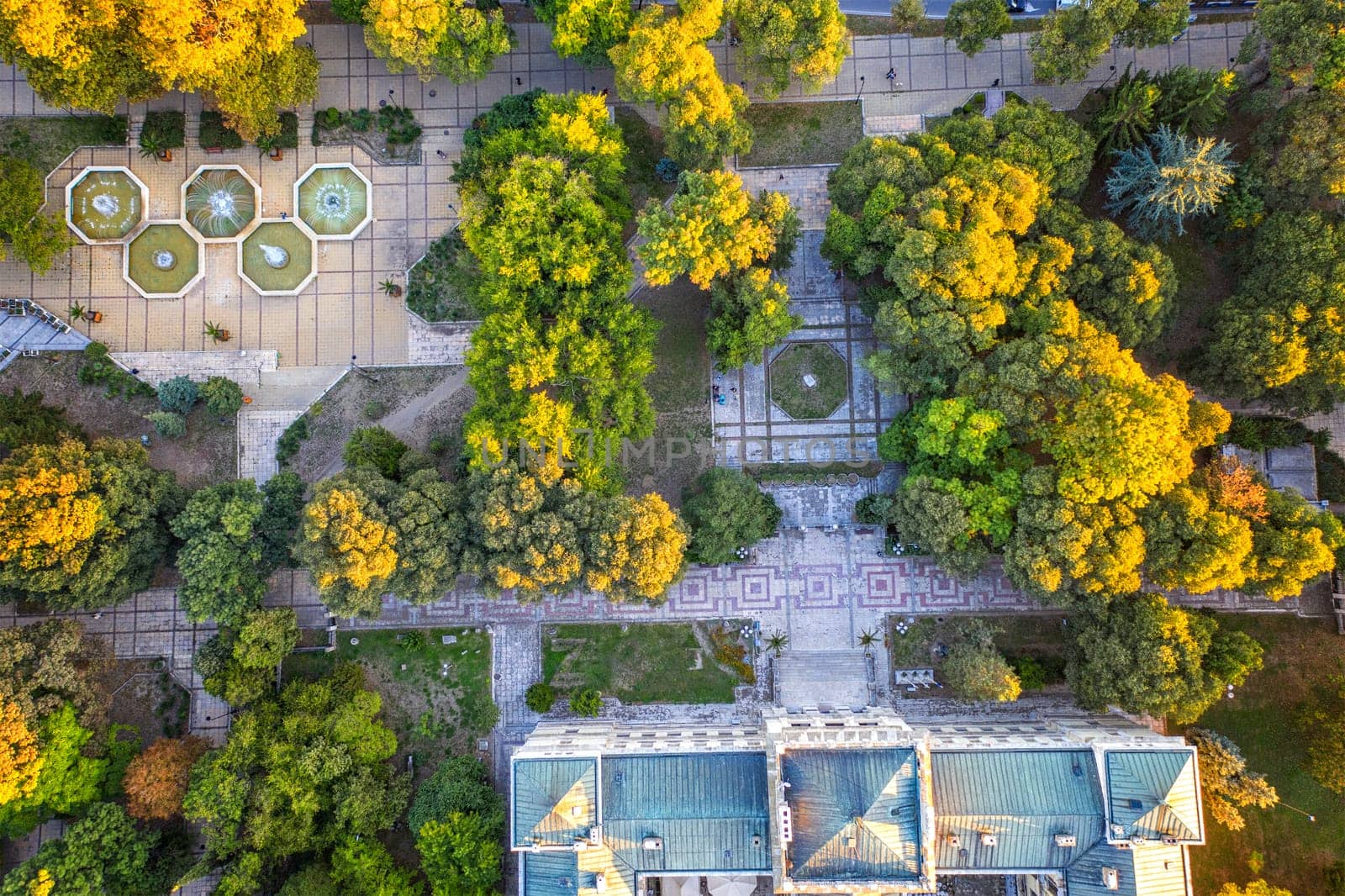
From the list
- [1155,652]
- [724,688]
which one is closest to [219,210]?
[724,688]

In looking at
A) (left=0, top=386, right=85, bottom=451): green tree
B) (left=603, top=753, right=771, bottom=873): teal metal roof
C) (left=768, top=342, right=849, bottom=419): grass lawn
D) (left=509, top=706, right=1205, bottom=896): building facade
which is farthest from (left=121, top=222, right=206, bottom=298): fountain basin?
(left=603, top=753, right=771, bottom=873): teal metal roof

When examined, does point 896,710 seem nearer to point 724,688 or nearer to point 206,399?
point 724,688

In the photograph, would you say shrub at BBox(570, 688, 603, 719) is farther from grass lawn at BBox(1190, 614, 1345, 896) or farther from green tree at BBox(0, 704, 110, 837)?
grass lawn at BBox(1190, 614, 1345, 896)

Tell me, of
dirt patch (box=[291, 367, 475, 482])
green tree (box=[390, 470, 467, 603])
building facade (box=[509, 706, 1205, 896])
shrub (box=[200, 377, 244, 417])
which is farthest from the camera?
dirt patch (box=[291, 367, 475, 482])

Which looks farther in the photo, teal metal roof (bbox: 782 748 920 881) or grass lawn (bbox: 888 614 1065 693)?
grass lawn (bbox: 888 614 1065 693)

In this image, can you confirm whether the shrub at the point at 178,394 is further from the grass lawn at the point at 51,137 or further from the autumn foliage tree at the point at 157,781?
the autumn foliage tree at the point at 157,781

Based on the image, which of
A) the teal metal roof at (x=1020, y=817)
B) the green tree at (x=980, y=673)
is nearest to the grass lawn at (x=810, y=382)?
the green tree at (x=980, y=673)
